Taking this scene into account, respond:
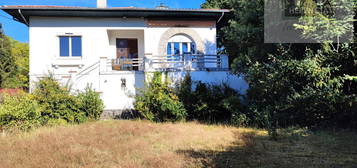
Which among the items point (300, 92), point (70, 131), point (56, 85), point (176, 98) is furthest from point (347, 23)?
point (56, 85)

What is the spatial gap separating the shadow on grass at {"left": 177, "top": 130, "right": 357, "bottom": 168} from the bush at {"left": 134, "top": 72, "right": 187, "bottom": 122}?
126 inches

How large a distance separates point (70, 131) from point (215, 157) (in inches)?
220

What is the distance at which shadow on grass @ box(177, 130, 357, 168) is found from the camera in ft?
13.8

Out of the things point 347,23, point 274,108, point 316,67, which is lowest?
point 274,108

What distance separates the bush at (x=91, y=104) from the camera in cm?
891

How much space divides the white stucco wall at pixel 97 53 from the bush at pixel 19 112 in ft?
6.37

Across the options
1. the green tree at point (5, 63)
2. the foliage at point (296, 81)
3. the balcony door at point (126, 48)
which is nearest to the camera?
the foliage at point (296, 81)

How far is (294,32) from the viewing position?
24.0ft

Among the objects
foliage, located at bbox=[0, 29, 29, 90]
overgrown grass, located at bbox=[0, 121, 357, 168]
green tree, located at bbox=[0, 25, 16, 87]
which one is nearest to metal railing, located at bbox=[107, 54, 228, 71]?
overgrown grass, located at bbox=[0, 121, 357, 168]

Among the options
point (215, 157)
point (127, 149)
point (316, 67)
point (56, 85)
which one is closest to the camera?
point (215, 157)

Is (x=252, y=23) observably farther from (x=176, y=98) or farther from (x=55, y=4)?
(x=55, y=4)

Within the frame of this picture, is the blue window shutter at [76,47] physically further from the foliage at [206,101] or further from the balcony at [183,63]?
the foliage at [206,101]

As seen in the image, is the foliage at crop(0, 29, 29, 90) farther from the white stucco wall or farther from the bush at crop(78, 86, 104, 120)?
the bush at crop(78, 86, 104, 120)

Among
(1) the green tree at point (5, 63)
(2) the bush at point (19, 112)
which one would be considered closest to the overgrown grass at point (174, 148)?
(2) the bush at point (19, 112)
